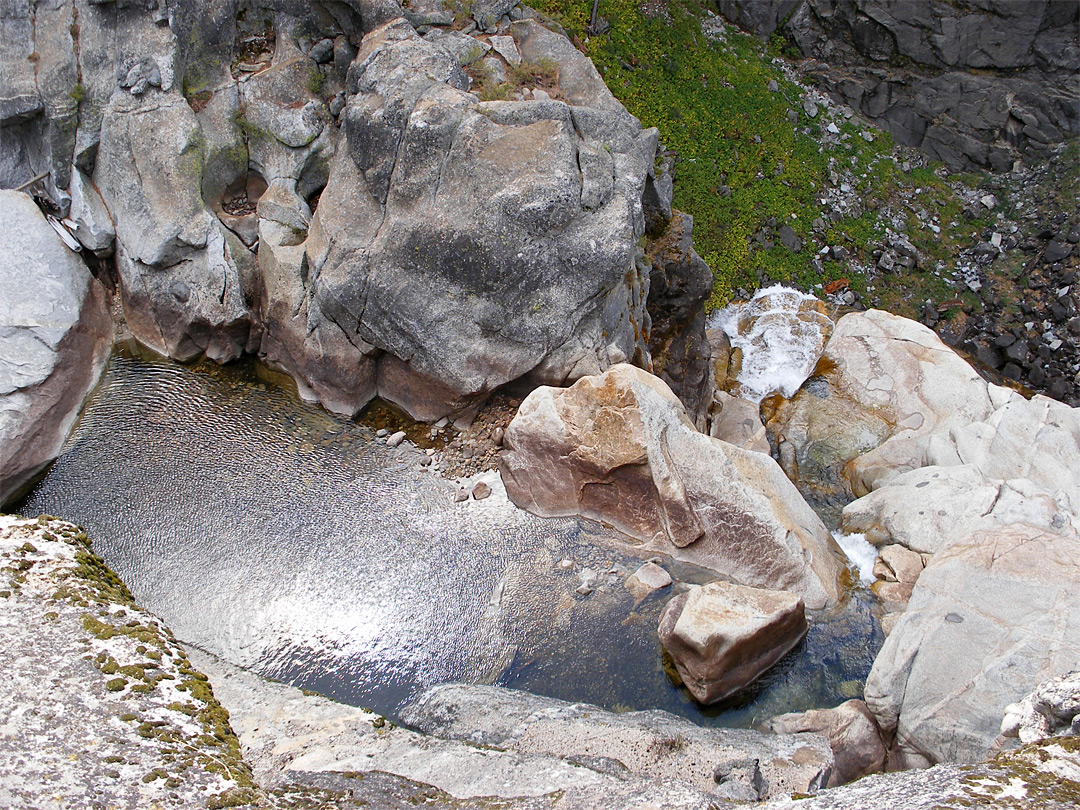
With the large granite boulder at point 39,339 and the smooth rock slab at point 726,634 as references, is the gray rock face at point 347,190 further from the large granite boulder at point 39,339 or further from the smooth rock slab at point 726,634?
the smooth rock slab at point 726,634

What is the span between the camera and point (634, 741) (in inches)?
456

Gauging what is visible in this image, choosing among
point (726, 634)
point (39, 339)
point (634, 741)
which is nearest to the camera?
point (634, 741)

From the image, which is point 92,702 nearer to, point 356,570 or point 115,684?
point 115,684

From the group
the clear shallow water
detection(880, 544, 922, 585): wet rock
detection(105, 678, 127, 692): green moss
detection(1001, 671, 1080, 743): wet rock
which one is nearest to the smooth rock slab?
the clear shallow water

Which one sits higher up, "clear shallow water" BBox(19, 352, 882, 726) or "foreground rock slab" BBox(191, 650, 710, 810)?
"foreground rock slab" BBox(191, 650, 710, 810)

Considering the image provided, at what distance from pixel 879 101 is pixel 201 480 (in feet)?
108

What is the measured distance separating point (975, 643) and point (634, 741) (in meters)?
6.46

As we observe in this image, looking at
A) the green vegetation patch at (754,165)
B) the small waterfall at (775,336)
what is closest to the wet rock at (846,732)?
the small waterfall at (775,336)

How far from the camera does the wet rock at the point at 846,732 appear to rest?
1271 centimetres

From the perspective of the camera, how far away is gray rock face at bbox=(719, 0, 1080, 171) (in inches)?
1255

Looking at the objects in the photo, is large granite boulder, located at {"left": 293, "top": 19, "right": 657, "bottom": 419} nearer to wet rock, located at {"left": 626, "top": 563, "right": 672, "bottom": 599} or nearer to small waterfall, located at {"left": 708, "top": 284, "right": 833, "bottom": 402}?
wet rock, located at {"left": 626, "top": 563, "right": 672, "bottom": 599}

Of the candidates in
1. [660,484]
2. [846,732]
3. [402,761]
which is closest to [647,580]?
[660,484]

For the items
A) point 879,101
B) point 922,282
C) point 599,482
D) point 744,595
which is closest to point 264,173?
point 599,482

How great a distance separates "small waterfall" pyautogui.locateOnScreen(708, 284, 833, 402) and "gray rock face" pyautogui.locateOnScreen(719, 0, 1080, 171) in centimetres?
1178
